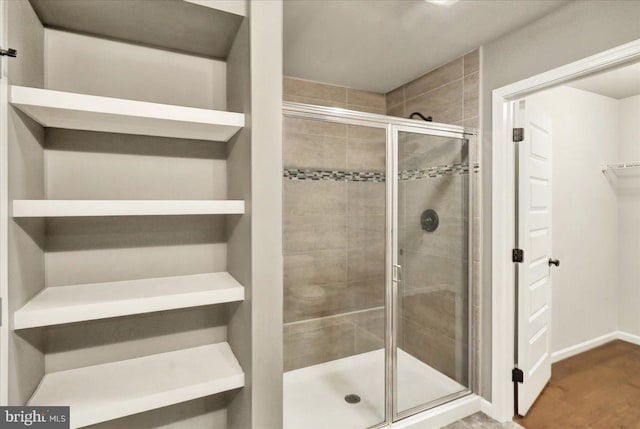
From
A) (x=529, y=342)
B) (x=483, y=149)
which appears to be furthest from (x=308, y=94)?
(x=529, y=342)

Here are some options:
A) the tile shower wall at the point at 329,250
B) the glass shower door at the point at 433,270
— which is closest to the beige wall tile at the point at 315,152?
the tile shower wall at the point at 329,250

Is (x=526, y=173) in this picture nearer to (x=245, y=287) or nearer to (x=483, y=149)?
(x=483, y=149)

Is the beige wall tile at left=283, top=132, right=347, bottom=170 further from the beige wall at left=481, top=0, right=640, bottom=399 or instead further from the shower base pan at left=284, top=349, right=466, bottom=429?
the shower base pan at left=284, top=349, right=466, bottom=429

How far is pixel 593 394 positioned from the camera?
2428 millimetres

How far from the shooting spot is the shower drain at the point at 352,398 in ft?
7.30

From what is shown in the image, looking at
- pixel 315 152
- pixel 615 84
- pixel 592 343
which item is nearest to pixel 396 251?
pixel 315 152

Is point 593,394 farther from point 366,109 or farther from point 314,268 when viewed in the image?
point 366,109

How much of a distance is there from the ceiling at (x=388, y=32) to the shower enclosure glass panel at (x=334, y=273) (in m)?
0.59

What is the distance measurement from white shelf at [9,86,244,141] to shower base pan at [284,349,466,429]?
179 cm

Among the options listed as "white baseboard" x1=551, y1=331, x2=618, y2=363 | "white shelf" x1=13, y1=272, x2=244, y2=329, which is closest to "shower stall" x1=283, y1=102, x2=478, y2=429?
"white shelf" x1=13, y1=272, x2=244, y2=329

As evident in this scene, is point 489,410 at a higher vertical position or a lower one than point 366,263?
lower

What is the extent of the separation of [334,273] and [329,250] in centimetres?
20

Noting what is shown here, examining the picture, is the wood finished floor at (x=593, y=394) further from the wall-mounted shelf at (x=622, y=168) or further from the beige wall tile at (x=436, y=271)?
the wall-mounted shelf at (x=622, y=168)

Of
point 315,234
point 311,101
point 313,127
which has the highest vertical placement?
point 311,101
